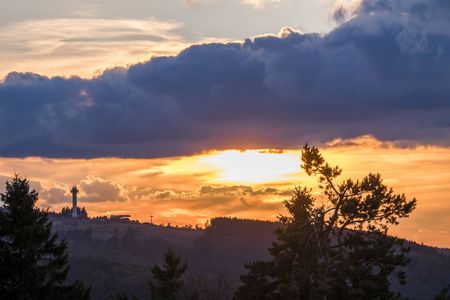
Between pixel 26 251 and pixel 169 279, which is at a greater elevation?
pixel 26 251

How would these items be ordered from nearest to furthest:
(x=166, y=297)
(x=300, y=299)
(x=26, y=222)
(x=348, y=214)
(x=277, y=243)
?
(x=26, y=222) < (x=348, y=214) < (x=300, y=299) < (x=277, y=243) < (x=166, y=297)

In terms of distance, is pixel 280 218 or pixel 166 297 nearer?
pixel 280 218

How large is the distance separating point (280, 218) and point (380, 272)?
1140 centimetres

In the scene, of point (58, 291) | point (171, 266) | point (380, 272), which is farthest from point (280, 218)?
point (58, 291)

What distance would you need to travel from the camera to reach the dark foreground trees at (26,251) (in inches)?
2650

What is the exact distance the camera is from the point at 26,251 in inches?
2653

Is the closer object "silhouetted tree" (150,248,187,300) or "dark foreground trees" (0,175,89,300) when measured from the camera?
"dark foreground trees" (0,175,89,300)

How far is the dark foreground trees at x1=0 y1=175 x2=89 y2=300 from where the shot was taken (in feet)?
221

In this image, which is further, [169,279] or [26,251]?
[169,279]

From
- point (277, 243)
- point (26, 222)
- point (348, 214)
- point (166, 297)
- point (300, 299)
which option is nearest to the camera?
point (26, 222)

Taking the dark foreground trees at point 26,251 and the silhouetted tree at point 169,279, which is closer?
the dark foreground trees at point 26,251

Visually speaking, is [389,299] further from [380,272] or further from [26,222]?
[26,222]

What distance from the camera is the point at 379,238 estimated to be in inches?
3401

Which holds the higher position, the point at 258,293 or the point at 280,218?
the point at 280,218
